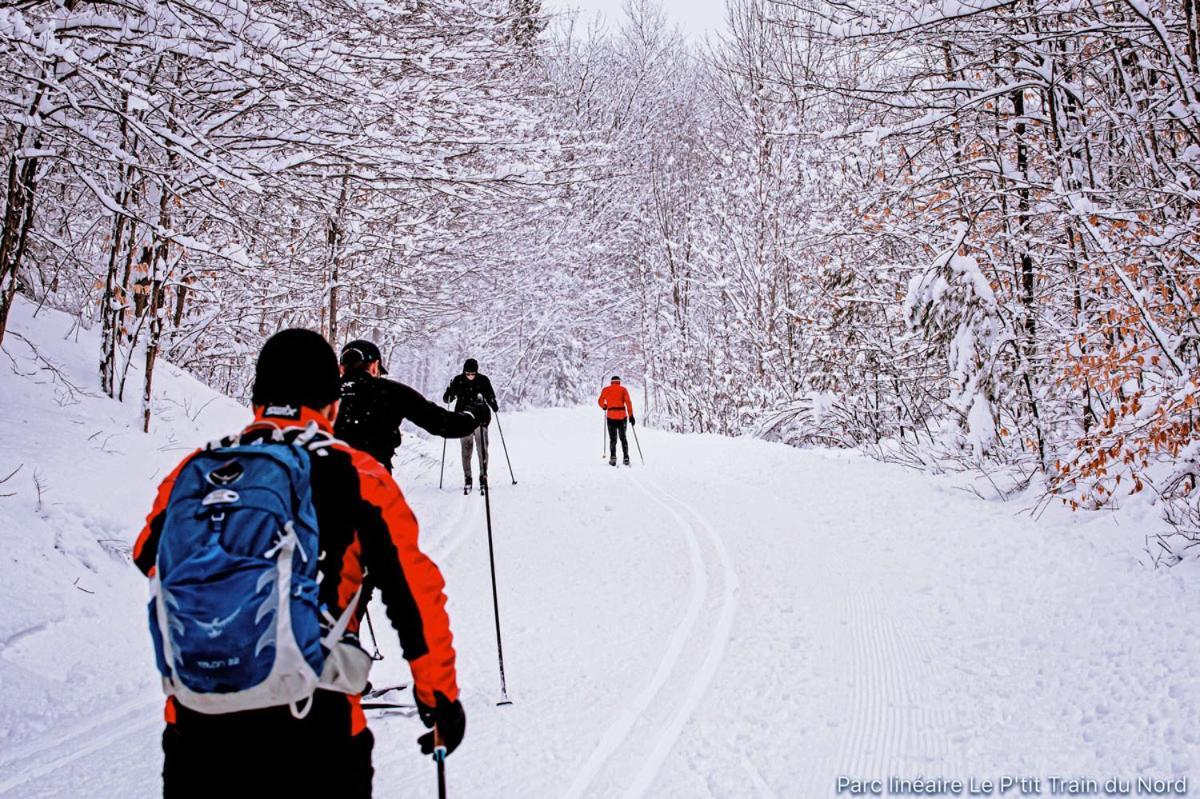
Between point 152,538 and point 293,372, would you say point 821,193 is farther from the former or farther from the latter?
point 152,538

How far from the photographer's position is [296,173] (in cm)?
674

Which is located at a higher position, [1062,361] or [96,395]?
[1062,361]

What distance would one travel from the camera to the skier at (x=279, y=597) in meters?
1.69

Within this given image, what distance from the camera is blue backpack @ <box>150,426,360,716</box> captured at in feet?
5.50

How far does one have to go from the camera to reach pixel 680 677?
4688 mm

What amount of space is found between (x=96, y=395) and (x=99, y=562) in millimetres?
3504

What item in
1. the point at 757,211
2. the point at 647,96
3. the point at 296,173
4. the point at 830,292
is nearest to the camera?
the point at 296,173

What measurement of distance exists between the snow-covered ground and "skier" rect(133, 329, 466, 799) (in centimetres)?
187

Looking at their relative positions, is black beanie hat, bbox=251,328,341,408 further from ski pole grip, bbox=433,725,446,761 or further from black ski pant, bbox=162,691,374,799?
ski pole grip, bbox=433,725,446,761

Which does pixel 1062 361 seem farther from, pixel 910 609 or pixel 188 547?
pixel 188 547

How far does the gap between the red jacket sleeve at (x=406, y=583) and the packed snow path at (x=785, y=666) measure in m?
1.75

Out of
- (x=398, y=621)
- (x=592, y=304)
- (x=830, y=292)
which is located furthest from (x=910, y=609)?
(x=592, y=304)

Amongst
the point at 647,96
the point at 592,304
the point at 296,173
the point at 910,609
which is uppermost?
the point at 647,96

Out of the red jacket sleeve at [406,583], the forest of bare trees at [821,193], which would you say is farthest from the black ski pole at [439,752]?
the forest of bare trees at [821,193]
